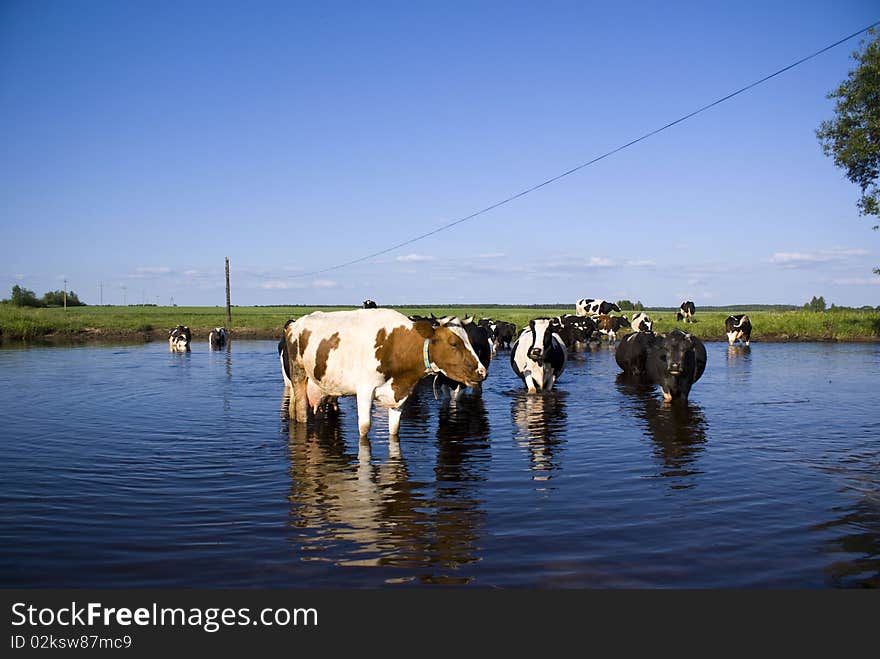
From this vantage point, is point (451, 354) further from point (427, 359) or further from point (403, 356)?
point (403, 356)

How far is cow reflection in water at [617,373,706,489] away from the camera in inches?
364

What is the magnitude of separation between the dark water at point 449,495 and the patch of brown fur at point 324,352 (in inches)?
45.3

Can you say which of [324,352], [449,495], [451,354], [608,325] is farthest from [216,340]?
[449,495]

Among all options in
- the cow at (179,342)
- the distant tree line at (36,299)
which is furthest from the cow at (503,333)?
the distant tree line at (36,299)

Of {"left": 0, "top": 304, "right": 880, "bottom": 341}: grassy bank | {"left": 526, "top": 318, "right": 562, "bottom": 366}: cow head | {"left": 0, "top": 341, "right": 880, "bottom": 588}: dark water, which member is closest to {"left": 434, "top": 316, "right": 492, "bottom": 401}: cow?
{"left": 0, "top": 341, "right": 880, "bottom": 588}: dark water

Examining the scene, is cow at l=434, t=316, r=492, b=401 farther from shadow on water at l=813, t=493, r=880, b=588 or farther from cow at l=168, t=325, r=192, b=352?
cow at l=168, t=325, r=192, b=352

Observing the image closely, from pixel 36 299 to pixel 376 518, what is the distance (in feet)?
354

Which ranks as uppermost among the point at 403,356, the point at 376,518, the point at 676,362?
the point at 403,356

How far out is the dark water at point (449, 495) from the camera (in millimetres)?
5328

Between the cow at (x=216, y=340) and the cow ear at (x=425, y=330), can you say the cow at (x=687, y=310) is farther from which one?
the cow ear at (x=425, y=330)

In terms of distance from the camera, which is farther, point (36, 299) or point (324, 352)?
point (36, 299)

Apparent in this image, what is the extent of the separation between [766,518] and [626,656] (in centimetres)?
330

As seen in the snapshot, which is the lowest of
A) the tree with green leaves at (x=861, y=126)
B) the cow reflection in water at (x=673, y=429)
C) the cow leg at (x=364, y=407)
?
the cow reflection in water at (x=673, y=429)

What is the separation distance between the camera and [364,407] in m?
9.99
